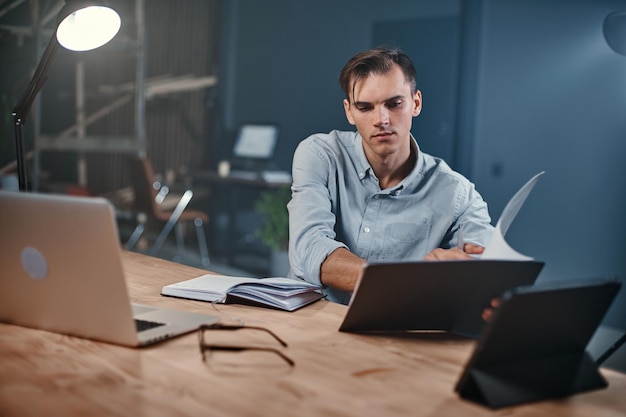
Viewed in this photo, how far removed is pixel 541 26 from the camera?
15.1ft

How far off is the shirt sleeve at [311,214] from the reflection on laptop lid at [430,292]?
0.56m

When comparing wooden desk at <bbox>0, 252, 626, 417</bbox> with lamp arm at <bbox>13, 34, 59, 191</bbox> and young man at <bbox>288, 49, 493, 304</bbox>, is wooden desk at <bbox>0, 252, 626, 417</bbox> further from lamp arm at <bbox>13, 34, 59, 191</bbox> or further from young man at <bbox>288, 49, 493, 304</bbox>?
young man at <bbox>288, 49, 493, 304</bbox>

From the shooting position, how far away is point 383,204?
7.45ft

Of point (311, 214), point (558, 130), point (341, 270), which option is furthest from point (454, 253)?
point (558, 130)

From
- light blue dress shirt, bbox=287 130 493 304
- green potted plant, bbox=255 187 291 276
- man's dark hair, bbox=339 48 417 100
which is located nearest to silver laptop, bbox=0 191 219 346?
light blue dress shirt, bbox=287 130 493 304

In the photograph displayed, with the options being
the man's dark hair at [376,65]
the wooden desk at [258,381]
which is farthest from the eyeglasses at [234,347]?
the man's dark hair at [376,65]

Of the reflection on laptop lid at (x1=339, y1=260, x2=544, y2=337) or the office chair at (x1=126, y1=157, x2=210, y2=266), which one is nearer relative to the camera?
the reflection on laptop lid at (x1=339, y1=260, x2=544, y2=337)

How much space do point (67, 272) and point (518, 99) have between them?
13.2 ft

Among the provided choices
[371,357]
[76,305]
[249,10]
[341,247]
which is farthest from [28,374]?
[249,10]

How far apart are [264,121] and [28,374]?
574 centimetres

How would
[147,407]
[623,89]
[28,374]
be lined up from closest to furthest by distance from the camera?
[147,407], [28,374], [623,89]

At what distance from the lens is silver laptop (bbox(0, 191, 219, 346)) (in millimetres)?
1186

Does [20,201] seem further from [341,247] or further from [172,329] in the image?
[341,247]

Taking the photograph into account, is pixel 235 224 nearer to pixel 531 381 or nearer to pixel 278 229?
pixel 278 229
